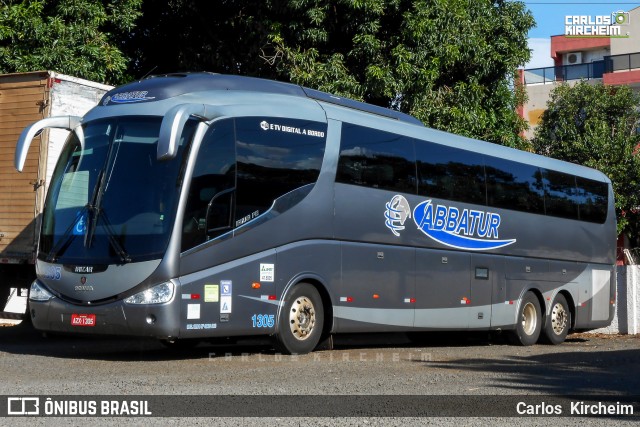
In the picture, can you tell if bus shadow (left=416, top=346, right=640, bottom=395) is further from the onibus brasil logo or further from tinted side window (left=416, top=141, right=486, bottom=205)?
tinted side window (left=416, top=141, right=486, bottom=205)

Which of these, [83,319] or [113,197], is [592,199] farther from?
[83,319]

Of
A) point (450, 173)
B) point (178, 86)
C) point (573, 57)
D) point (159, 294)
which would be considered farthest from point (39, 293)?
point (573, 57)

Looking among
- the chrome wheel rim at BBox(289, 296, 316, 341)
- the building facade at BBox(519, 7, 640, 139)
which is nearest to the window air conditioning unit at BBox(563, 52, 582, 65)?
the building facade at BBox(519, 7, 640, 139)

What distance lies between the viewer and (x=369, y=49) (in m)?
22.0

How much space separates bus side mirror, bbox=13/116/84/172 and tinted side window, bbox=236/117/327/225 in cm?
213

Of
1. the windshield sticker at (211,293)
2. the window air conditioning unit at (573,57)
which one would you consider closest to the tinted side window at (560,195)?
the windshield sticker at (211,293)

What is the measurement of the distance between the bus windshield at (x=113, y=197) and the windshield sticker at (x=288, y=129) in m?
1.29

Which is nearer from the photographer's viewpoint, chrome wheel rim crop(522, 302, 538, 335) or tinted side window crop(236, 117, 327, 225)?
tinted side window crop(236, 117, 327, 225)

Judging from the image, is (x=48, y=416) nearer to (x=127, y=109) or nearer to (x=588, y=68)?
(x=127, y=109)

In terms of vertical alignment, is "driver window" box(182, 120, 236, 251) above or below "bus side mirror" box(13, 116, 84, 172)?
below

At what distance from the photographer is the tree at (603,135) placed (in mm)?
39719

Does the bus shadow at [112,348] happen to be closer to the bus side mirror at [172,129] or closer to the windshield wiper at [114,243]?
the windshield wiper at [114,243]

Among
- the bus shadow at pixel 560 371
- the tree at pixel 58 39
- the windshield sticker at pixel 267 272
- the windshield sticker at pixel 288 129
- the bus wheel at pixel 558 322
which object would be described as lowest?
the bus shadow at pixel 560 371

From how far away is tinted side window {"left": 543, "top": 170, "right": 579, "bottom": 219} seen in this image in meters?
20.0
